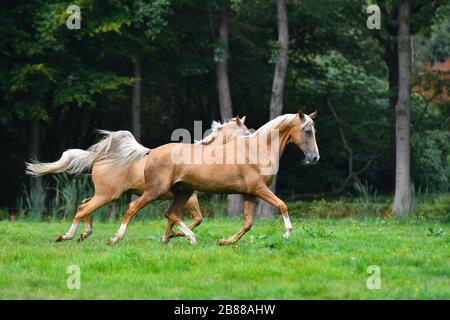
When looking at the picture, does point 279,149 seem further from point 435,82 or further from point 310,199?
point 310,199

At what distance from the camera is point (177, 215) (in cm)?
→ 1470

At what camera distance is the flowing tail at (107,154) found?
15133 mm

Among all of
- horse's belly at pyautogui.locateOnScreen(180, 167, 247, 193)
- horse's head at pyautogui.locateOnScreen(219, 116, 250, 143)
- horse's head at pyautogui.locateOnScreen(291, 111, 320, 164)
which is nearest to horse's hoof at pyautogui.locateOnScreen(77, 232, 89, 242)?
horse's belly at pyautogui.locateOnScreen(180, 167, 247, 193)

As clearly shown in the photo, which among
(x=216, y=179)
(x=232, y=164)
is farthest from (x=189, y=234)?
(x=232, y=164)

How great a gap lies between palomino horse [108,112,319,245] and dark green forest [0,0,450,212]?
12.1m

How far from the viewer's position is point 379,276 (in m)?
11.1

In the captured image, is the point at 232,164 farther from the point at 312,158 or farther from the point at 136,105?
the point at 136,105

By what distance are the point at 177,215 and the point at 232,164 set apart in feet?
4.15

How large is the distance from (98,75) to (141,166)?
1162 cm

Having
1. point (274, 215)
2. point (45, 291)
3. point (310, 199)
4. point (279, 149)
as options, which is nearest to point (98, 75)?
point (274, 215)

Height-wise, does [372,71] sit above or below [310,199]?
above

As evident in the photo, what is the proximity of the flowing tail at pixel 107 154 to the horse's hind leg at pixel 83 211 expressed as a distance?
2.03 feet

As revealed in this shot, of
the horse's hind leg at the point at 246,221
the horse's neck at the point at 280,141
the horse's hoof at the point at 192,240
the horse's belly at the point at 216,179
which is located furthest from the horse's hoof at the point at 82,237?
the horse's neck at the point at 280,141
